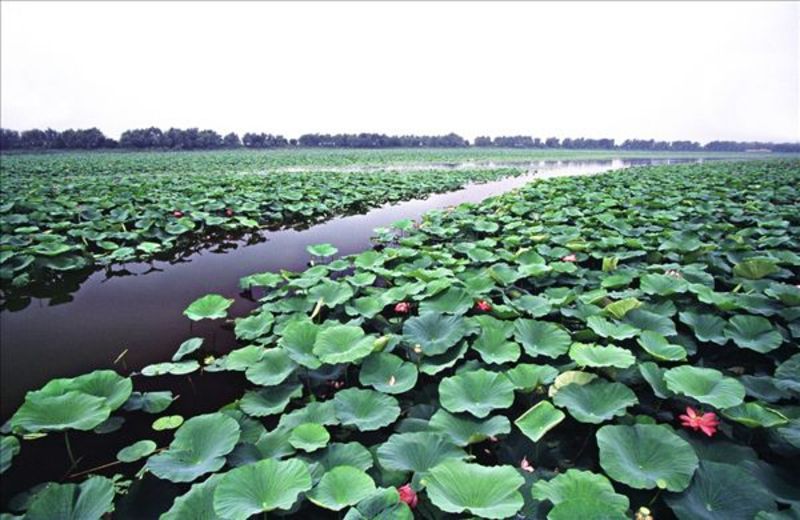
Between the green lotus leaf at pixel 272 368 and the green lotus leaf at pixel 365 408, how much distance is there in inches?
16.1

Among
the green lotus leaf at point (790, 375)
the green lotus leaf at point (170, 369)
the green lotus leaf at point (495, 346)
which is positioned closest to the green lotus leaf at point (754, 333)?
the green lotus leaf at point (790, 375)

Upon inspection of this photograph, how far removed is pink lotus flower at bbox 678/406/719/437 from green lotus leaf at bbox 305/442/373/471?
51.8 inches

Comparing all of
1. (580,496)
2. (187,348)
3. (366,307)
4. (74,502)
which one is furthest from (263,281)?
(580,496)

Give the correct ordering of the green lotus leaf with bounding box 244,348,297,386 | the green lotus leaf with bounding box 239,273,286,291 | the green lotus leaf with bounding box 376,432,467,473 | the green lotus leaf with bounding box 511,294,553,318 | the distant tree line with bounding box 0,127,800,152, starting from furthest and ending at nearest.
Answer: the distant tree line with bounding box 0,127,800,152
the green lotus leaf with bounding box 239,273,286,291
the green lotus leaf with bounding box 511,294,553,318
the green lotus leaf with bounding box 244,348,297,386
the green lotus leaf with bounding box 376,432,467,473

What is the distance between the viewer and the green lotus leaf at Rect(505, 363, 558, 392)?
1871 millimetres

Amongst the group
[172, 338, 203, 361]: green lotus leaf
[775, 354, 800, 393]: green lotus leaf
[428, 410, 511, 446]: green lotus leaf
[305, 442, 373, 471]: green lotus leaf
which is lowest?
[172, 338, 203, 361]: green lotus leaf

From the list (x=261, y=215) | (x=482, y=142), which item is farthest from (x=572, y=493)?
(x=482, y=142)

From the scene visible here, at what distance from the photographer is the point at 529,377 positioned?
191 cm

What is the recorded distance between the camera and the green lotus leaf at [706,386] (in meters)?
1.62

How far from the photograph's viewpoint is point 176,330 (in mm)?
3180

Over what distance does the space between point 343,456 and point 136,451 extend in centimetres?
101

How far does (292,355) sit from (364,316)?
711 mm

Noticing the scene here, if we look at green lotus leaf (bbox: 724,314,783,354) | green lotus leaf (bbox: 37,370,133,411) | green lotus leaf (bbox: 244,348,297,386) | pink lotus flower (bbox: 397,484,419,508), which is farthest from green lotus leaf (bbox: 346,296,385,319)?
green lotus leaf (bbox: 724,314,783,354)

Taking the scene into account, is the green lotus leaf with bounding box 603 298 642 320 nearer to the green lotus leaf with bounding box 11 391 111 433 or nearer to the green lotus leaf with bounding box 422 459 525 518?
the green lotus leaf with bounding box 422 459 525 518
